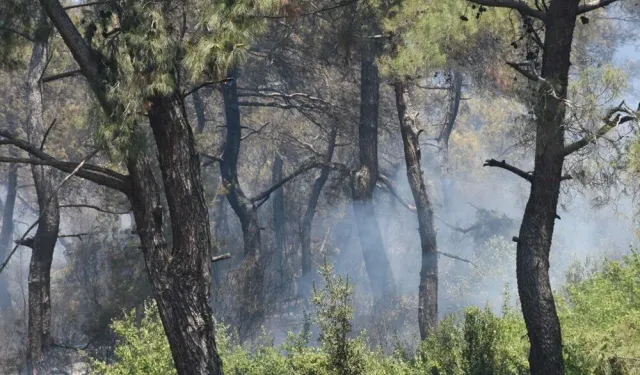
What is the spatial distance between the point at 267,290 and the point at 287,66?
648 cm

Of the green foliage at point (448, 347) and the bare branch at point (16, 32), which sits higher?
the bare branch at point (16, 32)

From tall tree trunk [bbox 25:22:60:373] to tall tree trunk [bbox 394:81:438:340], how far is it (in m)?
6.08

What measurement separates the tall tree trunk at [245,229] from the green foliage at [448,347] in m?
10.4

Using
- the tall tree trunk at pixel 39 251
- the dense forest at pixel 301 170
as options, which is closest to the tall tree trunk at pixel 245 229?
the dense forest at pixel 301 170

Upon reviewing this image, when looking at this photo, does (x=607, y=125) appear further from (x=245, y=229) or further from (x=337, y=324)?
(x=245, y=229)

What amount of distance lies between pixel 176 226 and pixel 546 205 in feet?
11.8

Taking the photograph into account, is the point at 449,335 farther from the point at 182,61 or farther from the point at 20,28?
the point at 20,28

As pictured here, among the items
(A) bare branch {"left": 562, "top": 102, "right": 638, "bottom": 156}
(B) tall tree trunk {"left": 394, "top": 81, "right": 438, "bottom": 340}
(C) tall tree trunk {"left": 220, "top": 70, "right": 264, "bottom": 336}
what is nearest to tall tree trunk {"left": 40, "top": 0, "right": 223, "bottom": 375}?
(A) bare branch {"left": 562, "top": 102, "right": 638, "bottom": 156}

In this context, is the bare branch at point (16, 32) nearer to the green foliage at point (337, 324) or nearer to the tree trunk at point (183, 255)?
the tree trunk at point (183, 255)

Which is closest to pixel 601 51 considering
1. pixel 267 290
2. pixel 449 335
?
pixel 267 290

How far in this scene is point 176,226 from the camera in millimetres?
8555

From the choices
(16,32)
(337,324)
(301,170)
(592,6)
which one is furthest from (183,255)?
(301,170)

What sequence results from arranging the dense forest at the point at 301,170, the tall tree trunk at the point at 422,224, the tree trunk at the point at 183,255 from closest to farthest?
the tree trunk at the point at 183,255, the dense forest at the point at 301,170, the tall tree trunk at the point at 422,224

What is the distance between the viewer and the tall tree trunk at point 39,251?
14734 mm
